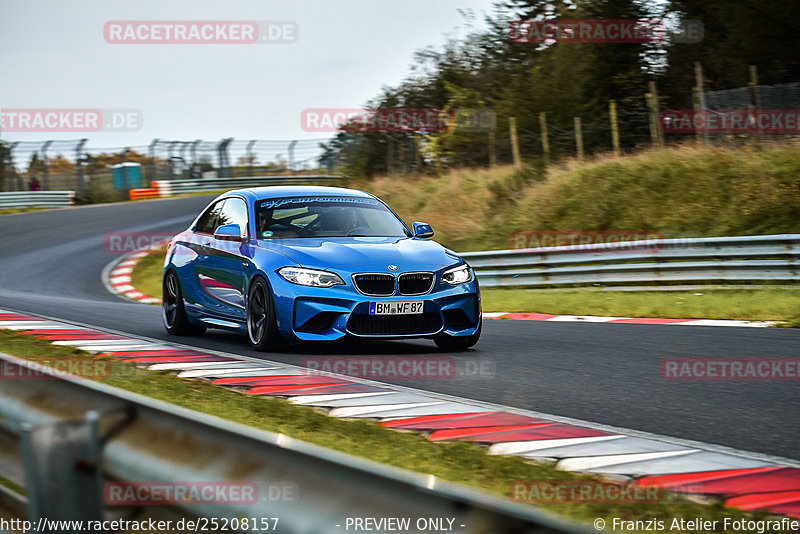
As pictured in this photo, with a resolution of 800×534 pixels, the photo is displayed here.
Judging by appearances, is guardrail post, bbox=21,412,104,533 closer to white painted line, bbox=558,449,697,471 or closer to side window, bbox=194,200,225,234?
white painted line, bbox=558,449,697,471

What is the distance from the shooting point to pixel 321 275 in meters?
8.27

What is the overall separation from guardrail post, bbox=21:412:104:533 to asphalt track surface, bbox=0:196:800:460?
130 inches

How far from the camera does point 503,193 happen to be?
25.0m

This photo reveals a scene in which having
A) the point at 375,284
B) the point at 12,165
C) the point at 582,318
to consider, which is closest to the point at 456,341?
the point at 375,284

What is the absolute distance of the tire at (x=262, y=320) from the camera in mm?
8391

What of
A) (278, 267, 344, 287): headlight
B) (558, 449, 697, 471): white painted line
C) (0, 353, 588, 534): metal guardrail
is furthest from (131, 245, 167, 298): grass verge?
(0, 353, 588, 534): metal guardrail

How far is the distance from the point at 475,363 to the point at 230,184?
4015 centimetres

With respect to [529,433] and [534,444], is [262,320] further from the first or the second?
[534,444]

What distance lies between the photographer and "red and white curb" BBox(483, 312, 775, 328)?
10805mm

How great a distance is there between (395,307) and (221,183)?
130 feet

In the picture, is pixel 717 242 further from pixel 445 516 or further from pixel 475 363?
pixel 445 516

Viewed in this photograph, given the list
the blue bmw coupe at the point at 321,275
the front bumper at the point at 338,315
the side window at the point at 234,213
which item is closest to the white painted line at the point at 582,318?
the blue bmw coupe at the point at 321,275

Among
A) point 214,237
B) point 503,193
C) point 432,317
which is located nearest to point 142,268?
point 503,193

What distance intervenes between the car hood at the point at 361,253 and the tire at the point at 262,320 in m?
0.38
